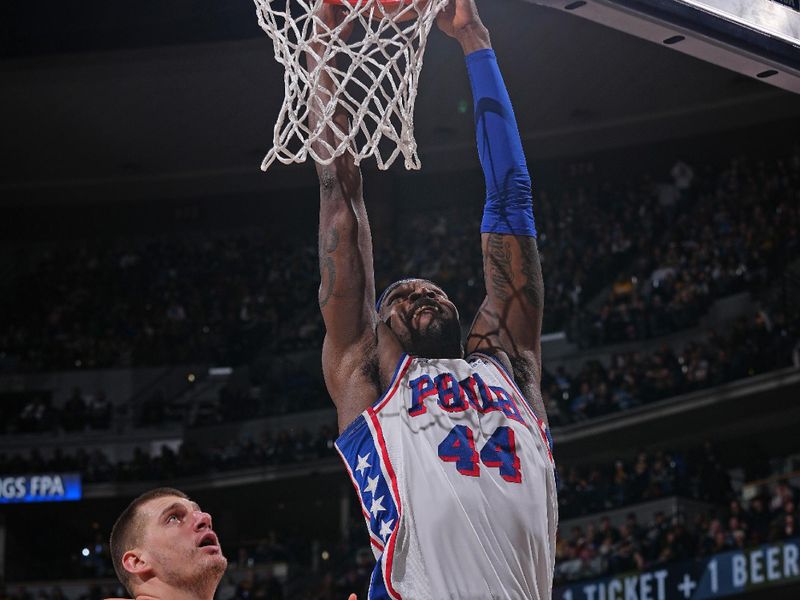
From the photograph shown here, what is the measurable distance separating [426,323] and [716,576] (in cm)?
923

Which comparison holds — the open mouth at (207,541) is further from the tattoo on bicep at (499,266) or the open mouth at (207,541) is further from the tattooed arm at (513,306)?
the tattoo on bicep at (499,266)

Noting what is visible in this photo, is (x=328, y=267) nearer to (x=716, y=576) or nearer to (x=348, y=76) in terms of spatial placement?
(x=348, y=76)

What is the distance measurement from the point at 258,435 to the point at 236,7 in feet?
21.7

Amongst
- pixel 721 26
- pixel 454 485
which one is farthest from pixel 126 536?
pixel 721 26

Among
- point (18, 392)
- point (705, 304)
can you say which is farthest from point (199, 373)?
point (705, 304)

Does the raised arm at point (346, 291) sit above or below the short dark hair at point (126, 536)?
above

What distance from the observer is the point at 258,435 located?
17.7 m

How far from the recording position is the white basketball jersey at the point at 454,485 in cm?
304

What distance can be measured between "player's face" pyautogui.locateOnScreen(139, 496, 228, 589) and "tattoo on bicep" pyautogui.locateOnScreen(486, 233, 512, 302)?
1208 millimetres

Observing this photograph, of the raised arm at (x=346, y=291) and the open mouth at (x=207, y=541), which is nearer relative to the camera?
the open mouth at (x=207, y=541)

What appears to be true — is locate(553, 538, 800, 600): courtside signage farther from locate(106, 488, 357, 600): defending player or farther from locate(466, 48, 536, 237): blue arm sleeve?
locate(106, 488, 357, 600): defending player

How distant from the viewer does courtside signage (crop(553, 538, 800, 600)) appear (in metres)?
11.5

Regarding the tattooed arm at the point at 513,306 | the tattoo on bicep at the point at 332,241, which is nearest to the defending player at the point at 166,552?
the tattoo on bicep at the point at 332,241

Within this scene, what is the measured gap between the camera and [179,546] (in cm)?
302
